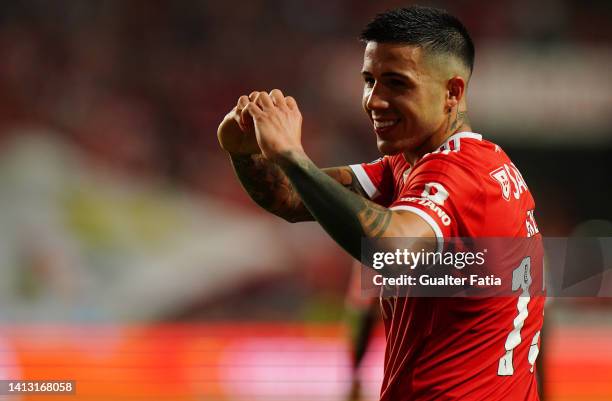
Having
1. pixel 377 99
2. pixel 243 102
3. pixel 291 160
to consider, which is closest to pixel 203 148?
pixel 243 102

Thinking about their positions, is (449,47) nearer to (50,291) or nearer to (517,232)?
(517,232)

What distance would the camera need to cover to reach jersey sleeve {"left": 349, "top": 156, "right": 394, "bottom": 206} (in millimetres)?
2648

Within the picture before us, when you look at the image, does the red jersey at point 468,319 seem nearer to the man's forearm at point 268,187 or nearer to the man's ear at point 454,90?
the man's ear at point 454,90

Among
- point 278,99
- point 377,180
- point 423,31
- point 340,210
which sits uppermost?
point 423,31

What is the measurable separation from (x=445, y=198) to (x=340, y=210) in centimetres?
26

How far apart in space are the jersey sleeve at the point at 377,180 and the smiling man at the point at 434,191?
0.90 feet

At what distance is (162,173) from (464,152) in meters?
7.56

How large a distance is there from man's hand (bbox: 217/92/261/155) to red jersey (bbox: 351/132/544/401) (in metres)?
0.46

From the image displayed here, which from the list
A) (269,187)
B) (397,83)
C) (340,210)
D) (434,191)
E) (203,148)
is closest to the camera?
(340,210)

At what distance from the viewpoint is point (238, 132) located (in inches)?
96.7

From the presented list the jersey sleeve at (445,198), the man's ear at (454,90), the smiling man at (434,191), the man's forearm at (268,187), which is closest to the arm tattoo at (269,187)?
the man's forearm at (268,187)

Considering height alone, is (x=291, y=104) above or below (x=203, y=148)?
below

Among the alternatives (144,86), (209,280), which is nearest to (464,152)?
(209,280)

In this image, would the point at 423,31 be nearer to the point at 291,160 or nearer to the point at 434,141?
the point at 434,141
